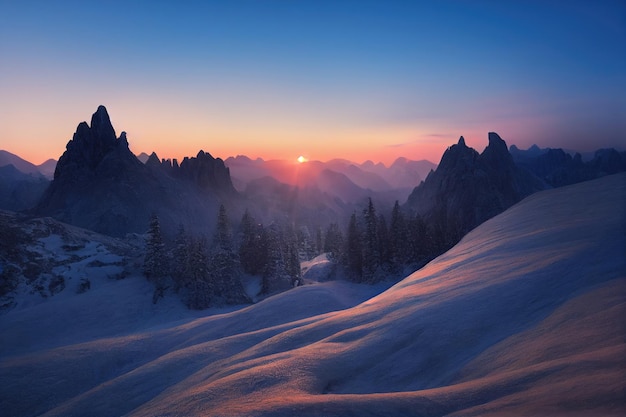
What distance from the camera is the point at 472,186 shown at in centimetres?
10662

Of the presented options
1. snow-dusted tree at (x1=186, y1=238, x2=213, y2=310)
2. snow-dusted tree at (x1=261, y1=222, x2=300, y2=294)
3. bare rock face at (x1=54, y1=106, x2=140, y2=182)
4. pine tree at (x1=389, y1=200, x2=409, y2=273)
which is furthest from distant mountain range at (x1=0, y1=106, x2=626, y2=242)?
snow-dusted tree at (x1=186, y1=238, x2=213, y2=310)

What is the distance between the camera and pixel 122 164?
385ft

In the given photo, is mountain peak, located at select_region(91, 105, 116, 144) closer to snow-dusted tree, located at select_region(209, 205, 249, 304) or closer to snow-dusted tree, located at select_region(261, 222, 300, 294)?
snow-dusted tree, located at select_region(209, 205, 249, 304)

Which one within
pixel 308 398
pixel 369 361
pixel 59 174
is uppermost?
pixel 59 174

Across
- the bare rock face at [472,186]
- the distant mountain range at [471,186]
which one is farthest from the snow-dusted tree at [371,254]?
the bare rock face at [472,186]

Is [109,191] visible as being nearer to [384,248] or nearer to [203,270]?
[203,270]

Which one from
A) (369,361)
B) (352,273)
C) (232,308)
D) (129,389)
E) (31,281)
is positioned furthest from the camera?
(352,273)

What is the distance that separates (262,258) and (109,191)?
74553 mm

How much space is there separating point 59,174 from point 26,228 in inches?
3130

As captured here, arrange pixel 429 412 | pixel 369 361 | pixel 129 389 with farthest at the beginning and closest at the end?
pixel 129 389 < pixel 369 361 < pixel 429 412

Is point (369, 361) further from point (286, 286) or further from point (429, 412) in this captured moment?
point (286, 286)

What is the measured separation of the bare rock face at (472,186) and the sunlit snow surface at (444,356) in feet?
262

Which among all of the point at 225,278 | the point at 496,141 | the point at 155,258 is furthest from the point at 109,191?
the point at 496,141

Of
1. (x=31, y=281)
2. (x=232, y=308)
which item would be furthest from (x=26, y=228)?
(x=232, y=308)
